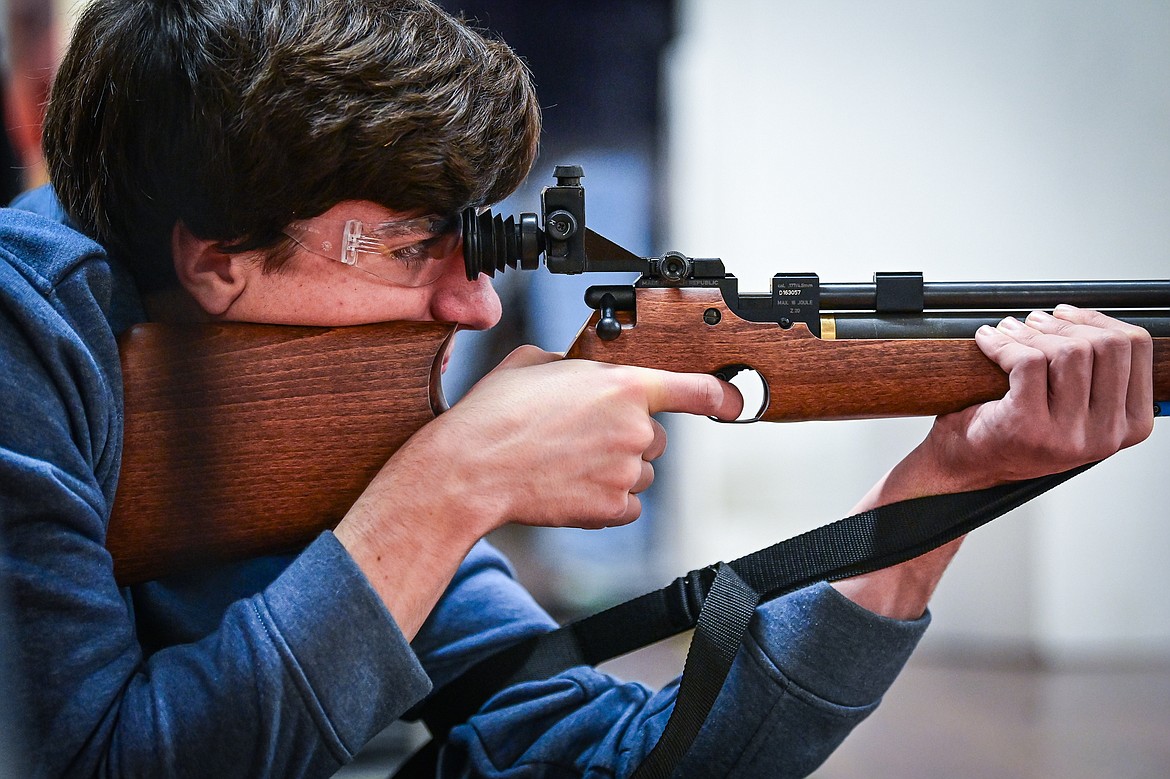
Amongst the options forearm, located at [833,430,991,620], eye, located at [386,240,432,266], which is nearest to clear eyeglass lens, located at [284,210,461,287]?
eye, located at [386,240,432,266]

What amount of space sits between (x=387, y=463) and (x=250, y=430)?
0.11 metres

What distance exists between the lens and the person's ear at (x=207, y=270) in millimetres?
777

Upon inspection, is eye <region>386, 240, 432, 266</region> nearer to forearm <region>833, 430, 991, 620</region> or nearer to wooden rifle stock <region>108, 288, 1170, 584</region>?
wooden rifle stock <region>108, 288, 1170, 584</region>

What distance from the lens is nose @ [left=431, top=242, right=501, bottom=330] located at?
0.82m

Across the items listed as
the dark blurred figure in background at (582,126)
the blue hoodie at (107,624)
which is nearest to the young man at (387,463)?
the blue hoodie at (107,624)

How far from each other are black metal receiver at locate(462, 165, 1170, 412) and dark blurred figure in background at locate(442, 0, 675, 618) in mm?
391

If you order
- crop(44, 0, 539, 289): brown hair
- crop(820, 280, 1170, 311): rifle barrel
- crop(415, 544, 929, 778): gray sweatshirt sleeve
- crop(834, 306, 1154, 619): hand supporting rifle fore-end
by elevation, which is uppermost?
crop(44, 0, 539, 289): brown hair

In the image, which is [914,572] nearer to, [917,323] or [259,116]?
[917,323]

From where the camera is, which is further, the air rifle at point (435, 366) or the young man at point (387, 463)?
the air rifle at point (435, 366)

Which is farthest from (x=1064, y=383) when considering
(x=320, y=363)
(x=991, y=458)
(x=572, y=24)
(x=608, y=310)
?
(x=572, y=24)

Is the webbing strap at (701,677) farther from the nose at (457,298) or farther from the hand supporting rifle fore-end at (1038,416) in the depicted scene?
the nose at (457,298)

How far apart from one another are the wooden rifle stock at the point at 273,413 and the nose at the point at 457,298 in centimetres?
5

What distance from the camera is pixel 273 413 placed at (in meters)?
0.72

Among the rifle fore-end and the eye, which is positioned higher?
the eye
